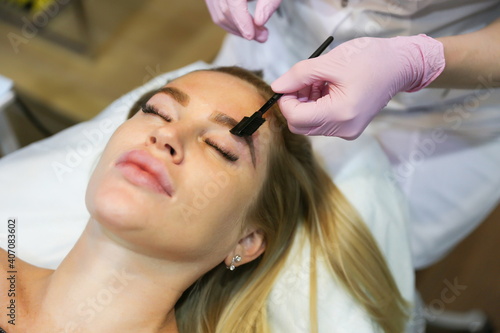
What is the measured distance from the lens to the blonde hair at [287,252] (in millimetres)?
1387

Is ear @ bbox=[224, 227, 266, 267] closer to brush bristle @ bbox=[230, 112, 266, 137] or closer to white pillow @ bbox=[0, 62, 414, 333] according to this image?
white pillow @ bbox=[0, 62, 414, 333]

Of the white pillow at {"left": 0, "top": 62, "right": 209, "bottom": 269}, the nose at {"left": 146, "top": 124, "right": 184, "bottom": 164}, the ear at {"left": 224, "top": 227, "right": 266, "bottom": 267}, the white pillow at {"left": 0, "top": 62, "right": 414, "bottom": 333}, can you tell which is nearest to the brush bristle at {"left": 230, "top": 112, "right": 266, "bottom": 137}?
the nose at {"left": 146, "top": 124, "right": 184, "bottom": 164}

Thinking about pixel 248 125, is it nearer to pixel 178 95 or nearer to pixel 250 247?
pixel 178 95

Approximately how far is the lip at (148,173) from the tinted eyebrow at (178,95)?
0.15 metres

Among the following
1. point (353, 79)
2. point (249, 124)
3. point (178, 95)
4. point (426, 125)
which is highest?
point (178, 95)

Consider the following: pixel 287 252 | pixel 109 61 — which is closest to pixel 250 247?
pixel 287 252

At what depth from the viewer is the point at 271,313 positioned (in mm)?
1494

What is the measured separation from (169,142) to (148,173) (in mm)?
74

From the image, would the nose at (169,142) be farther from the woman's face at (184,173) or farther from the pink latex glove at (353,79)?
the pink latex glove at (353,79)

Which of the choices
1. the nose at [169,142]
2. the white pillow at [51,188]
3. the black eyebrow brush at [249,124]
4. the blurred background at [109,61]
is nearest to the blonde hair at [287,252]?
the black eyebrow brush at [249,124]

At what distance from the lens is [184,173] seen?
1168mm

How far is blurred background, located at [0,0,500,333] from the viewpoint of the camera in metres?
2.32

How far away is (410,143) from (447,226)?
0.90 feet

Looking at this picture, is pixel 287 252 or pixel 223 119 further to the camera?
pixel 287 252
